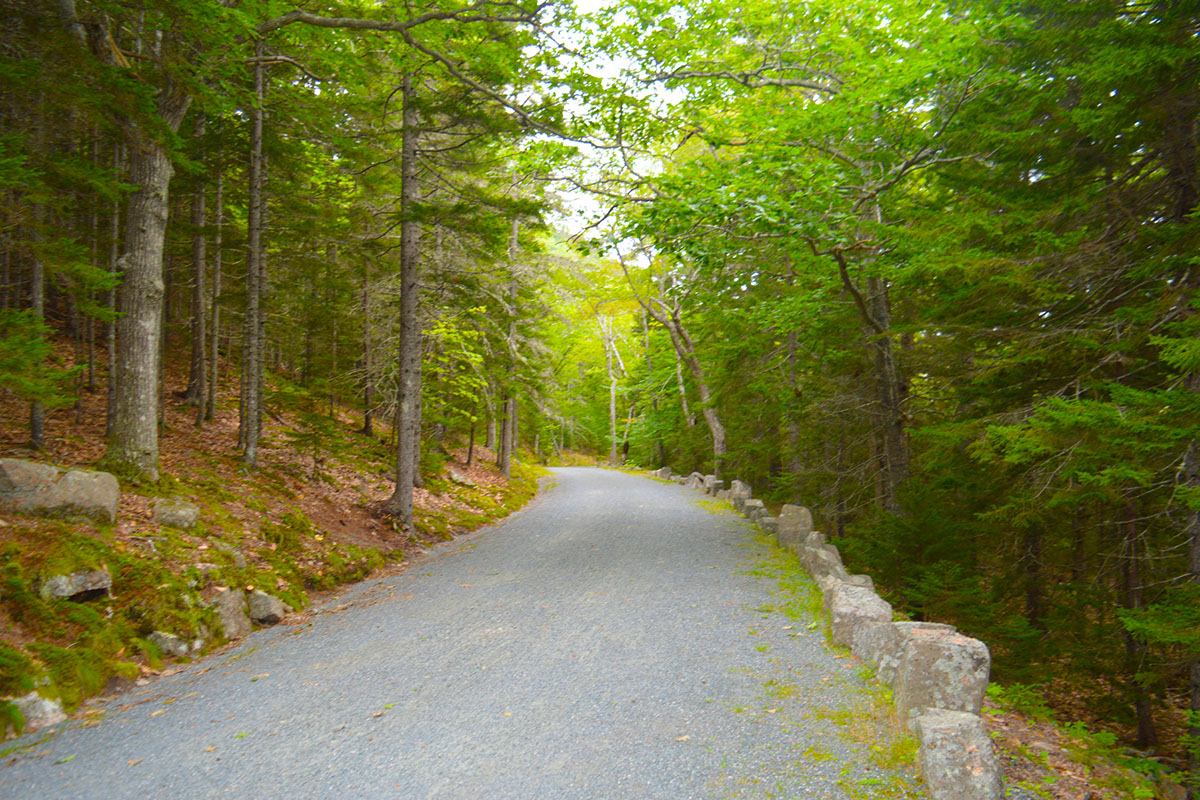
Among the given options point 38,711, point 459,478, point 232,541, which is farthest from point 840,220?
point 459,478

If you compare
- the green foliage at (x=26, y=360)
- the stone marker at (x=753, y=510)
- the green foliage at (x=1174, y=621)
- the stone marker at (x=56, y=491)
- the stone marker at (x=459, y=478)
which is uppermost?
the green foliage at (x=26, y=360)

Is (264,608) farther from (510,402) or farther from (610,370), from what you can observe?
(610,370)

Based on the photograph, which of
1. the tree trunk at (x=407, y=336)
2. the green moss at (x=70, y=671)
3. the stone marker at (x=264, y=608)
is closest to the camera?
the green moss at (x=70, y=671)

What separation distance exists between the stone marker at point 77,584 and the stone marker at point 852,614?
6.59 meters

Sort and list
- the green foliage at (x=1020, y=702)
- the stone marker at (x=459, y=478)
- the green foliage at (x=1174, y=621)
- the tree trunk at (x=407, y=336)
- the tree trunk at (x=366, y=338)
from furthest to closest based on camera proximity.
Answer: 1. the stone marker at (x=459, y=478)
2. the tree trunk at (x=366, y=338)
3. the tree trunk at (x=407, y=336)
4. the green foliage at (x=1020, y=702)
5. the green foliage at (x=1174, y=621)

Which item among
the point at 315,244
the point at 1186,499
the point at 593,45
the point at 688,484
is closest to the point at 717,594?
the point at 1186,499

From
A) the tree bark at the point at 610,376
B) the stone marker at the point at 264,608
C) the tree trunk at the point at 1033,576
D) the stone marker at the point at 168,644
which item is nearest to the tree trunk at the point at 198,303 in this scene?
the stone marker at the point at 264,608

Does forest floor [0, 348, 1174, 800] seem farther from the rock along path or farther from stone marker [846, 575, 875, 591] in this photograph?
stone marker [846, 575, 875, 591]

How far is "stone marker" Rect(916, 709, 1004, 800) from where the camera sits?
3.18 m

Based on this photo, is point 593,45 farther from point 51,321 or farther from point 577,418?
point 577,418

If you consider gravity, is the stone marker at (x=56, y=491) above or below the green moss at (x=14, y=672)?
above

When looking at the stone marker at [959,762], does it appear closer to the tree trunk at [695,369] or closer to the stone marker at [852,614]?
the stone marker at [852,614]

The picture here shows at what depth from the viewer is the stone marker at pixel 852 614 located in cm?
539

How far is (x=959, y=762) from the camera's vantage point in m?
3.24
